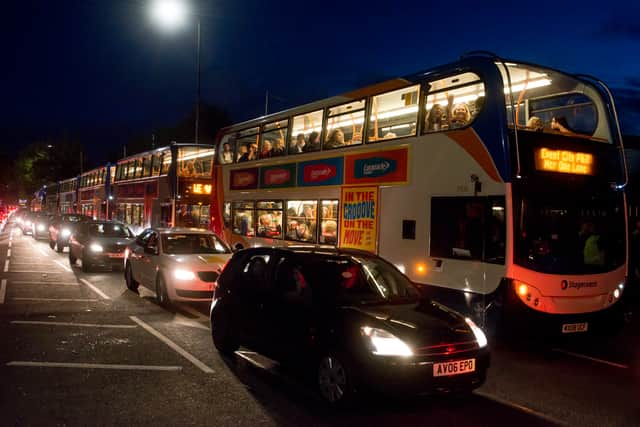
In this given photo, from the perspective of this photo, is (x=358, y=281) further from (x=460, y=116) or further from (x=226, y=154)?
(x=226, y=154)

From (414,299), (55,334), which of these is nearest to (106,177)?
(55,334)

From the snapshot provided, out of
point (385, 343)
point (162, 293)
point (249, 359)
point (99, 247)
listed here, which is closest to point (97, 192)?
point (99, 247)

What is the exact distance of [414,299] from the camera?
20.9 ft

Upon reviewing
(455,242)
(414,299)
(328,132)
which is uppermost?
(328,132)

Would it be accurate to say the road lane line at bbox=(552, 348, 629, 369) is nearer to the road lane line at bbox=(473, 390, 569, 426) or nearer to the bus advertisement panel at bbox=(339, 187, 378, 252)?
the road lane line at bbox=(473, 390, 569, 426)

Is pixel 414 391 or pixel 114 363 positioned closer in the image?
pixel 414 391

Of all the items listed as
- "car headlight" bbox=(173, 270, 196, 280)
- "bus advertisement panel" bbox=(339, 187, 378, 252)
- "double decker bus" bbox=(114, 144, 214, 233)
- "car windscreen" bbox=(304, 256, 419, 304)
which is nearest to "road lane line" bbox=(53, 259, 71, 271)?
"double decker bus" bbox=(114, 144, 214, 233)

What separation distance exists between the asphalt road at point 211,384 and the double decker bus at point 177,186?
11.3m

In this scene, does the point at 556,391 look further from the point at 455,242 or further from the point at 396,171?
the point at 396,171

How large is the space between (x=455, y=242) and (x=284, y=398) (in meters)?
4.00

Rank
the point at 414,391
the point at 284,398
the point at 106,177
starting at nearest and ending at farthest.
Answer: the point at 414,391 → the point at 284,398 → the point at 106,177

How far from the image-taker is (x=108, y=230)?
18.8m

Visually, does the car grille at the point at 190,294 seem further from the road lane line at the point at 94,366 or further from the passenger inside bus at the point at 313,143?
the road lane line at the point at 94,366

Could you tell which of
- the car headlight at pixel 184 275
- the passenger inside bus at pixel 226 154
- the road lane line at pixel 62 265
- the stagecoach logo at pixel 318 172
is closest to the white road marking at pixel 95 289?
the car headlight at pixel 184 275
